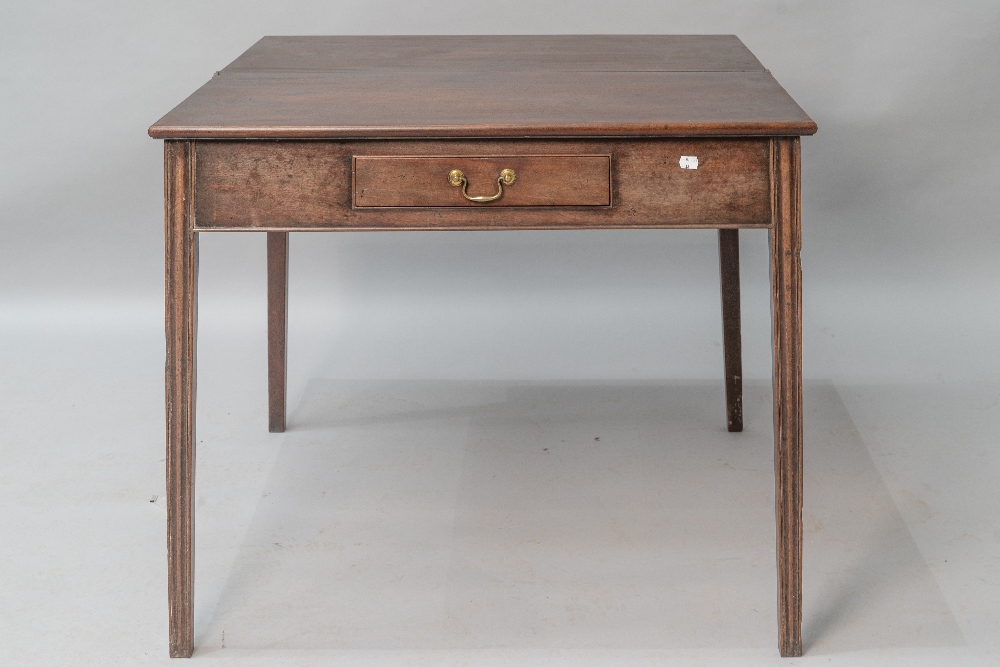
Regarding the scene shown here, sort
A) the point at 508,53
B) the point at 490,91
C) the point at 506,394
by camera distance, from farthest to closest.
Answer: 1. the point at 506,394
2. the point at 508,53
3. the point at 490,91

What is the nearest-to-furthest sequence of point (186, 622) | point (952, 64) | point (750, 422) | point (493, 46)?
point (186, 622)
point (493, 46)
point (750, 422)
point (952, 64)

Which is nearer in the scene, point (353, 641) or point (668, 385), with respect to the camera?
point (353, 641)

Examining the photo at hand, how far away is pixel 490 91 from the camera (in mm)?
2207

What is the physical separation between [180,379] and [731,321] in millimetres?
1426

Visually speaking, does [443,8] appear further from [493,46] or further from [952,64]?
[952,64]

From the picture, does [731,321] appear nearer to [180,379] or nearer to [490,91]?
[490,91]

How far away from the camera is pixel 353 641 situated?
2.11m

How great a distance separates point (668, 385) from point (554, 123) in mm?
1474

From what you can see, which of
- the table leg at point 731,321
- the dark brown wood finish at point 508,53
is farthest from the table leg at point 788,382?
the table leg at point 731,321

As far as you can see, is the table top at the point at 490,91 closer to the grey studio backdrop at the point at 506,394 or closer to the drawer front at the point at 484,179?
the drawer front at the point at 484,179

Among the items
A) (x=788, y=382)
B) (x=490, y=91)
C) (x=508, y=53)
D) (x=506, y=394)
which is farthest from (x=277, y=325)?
(x=788, y=382)

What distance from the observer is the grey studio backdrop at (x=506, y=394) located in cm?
219

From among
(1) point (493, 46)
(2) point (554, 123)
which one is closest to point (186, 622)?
(2) point (554, 123)

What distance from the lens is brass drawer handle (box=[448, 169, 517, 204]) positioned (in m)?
1.93
